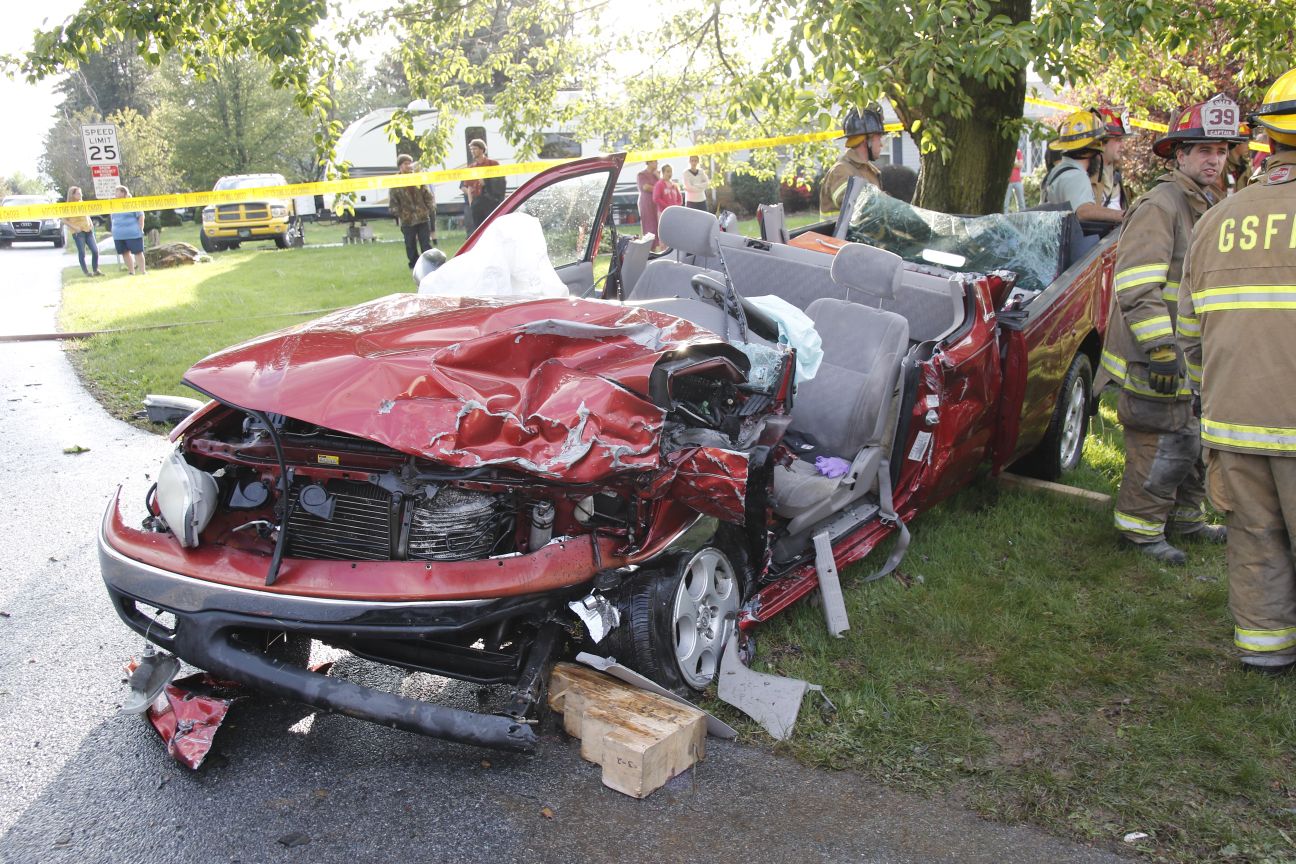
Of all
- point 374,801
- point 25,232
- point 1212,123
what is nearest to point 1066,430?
point 1212,123

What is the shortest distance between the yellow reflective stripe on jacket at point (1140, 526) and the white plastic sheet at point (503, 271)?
2870 millimetres

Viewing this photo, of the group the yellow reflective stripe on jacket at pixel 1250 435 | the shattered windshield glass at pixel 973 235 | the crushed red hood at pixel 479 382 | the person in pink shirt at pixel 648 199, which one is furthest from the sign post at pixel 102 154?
the yellow reflective stripe on jacket at pixel 1250 435

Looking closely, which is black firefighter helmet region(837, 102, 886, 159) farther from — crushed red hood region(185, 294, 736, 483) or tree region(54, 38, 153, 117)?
tree region(54, 38, 153, 117)

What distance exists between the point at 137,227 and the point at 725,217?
16.0 meters

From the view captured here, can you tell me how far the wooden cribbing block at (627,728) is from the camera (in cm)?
327

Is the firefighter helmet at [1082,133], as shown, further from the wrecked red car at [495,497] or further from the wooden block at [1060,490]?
the wrecked red car at [495,497]

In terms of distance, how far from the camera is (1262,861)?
9.58ft

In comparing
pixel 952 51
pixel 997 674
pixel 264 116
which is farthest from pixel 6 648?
A: pixel 264 116

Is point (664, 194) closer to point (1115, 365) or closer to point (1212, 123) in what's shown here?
point (1115, 365)

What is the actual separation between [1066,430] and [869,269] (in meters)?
2.30

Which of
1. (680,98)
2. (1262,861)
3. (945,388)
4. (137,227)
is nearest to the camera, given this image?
(1262,861)

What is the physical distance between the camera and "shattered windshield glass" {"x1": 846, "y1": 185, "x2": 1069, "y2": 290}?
6164 mm

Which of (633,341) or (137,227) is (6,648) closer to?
(633,341)

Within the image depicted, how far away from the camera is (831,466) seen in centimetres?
464
